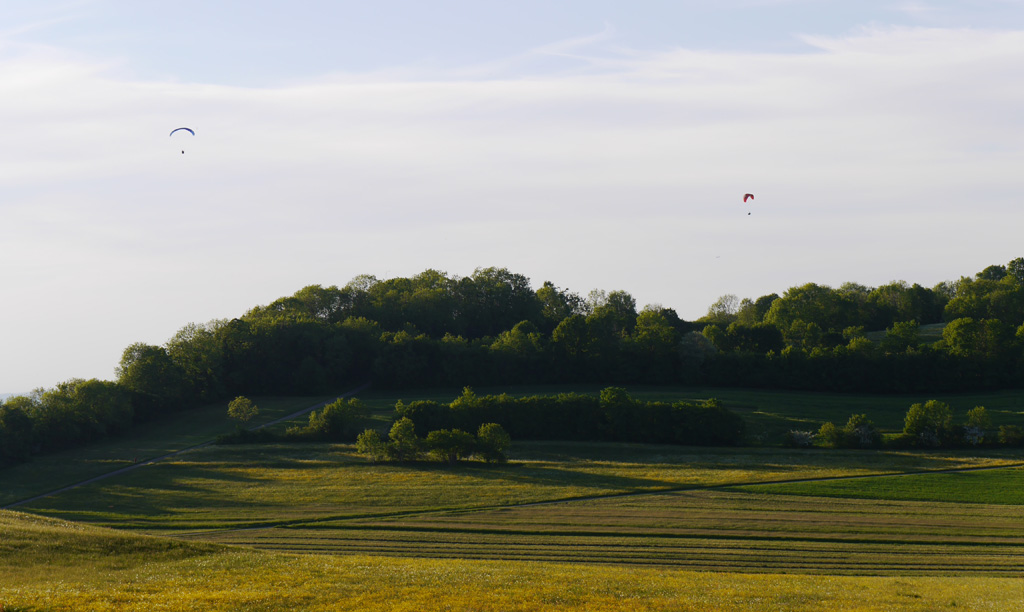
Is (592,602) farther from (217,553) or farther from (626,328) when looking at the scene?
(626,328)

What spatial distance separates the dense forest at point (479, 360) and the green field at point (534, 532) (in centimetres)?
1244

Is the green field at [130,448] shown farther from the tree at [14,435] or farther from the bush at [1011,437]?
the bush at [1011,437]

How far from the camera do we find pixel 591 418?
272ft

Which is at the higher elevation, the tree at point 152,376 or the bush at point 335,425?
the tree at point 152,376

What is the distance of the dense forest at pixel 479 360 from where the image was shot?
314ft

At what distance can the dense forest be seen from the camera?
95.8 m

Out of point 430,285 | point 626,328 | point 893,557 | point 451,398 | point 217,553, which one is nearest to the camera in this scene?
point 217,553

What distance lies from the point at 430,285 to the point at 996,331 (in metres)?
103

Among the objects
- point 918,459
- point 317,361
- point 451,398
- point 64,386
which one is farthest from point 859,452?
point 64,386

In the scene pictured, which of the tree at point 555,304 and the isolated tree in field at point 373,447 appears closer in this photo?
the isolated tree in field at point 373,447

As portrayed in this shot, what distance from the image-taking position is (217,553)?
37312 millimetres

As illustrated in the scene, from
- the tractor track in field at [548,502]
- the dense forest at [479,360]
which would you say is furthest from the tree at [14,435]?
the tractor track in field at [548,502]

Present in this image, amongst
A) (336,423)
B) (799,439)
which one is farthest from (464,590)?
(336,423)

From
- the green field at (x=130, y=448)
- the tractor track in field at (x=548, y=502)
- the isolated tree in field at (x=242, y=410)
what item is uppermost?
the isolated tree in field at (x=242, y=410)
